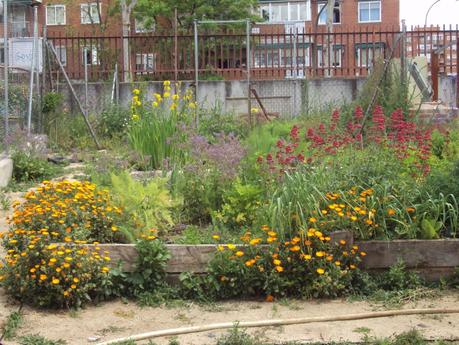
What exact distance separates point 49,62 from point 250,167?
32.9 ft

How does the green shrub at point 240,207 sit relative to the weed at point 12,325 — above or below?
above

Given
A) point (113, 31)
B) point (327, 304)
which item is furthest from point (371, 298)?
point (113, 31)

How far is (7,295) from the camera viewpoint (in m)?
5.34

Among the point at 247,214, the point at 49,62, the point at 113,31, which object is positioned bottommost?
the point at 247,214

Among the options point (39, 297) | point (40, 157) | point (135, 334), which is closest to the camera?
point (135, 334)

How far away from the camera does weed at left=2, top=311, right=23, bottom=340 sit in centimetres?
465

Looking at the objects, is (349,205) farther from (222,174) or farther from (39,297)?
(39,297)

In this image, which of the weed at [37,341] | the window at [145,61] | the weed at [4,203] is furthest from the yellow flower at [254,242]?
the window at [145,61]

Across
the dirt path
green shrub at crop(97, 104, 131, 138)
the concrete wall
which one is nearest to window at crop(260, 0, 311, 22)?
the concrete wall

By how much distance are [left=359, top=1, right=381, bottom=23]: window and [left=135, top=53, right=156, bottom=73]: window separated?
36687 mm

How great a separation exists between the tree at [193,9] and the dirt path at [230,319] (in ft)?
116

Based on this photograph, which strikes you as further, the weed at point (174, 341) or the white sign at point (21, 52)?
the white sign at point (21, 52)

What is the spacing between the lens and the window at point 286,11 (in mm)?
52406

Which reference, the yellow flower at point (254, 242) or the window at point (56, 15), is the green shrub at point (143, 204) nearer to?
the yellow flower at point (254, 242)
